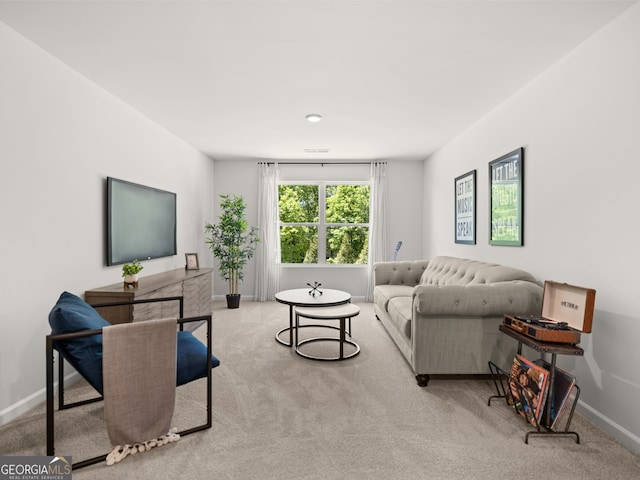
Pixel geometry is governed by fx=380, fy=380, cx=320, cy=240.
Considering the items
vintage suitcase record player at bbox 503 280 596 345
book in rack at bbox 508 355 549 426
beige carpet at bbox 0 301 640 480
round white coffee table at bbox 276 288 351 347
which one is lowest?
beige carpet at bbox 0 301 640 480

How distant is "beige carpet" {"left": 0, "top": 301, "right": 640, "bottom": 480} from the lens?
1.87 metres

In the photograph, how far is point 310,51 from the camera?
266 cm

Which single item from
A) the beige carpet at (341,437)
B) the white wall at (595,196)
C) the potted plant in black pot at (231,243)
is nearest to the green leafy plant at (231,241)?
the potted plant in black pot at (231,243)

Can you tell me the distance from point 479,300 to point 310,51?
215 cm

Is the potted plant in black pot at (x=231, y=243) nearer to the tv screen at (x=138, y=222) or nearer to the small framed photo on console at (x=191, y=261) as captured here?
the small framed photo on console at (x=191, y=261)

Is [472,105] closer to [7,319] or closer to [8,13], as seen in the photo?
[8,13]

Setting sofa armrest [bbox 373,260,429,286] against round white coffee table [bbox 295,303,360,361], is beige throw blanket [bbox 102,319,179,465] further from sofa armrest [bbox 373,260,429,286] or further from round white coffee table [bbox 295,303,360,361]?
sofa armrest [bbox 373,260,429,286]

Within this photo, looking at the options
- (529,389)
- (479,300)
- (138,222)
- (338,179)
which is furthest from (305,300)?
(338,179)

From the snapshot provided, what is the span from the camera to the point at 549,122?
291cm

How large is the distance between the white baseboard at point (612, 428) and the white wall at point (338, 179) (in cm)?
416

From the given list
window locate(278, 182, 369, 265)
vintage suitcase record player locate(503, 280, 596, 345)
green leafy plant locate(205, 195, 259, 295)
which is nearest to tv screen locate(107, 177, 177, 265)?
green leafy plant locate(205, 195, 259, 295)

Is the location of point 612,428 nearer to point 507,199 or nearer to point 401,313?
point 401,313

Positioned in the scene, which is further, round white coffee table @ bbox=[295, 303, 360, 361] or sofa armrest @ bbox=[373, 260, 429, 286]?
sofa armrest @ bbox=[373, 260, 429, 286]

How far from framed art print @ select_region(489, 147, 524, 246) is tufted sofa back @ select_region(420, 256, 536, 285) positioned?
0.98 feet
